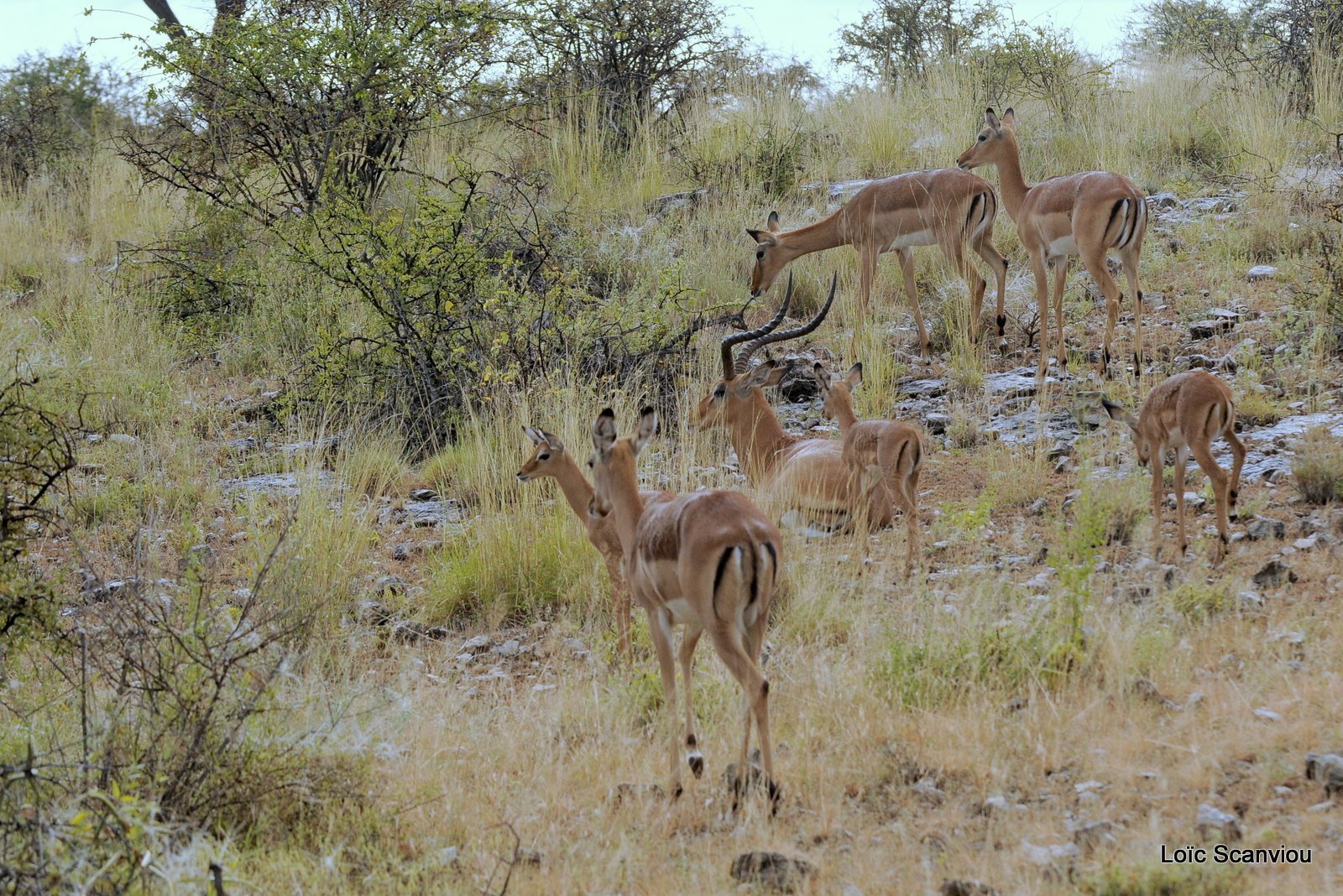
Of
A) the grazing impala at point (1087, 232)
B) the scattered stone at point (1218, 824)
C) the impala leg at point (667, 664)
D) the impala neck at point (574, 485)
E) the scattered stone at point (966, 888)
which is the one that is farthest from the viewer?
the grazing impala at point (1087, 232)

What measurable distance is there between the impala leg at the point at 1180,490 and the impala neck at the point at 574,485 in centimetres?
256

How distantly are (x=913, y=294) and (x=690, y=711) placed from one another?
20.5ft

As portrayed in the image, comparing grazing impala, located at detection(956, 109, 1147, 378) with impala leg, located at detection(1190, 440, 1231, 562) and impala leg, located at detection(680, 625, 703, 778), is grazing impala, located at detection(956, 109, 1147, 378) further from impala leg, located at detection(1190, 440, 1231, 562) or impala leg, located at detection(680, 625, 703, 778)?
impala leg, located at detection(680, 625, 703, 778)

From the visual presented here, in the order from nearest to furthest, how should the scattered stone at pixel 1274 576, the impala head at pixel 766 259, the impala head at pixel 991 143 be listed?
1. the scattered stone at pixel 1274 576
2. the impala head at pixel 991 143
3. the impala head at pixel 766 259

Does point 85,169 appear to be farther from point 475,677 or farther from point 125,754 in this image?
point 125,754

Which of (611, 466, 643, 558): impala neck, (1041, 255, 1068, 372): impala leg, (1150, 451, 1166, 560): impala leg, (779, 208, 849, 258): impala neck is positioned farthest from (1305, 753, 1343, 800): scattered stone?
(779, 208, 849, 258): impala neck

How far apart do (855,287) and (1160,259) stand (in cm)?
231

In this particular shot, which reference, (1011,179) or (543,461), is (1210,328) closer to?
(1011,179)

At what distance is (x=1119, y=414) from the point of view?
6.20 metres

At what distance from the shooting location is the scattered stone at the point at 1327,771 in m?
3.69

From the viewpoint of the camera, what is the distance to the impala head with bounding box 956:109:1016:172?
10023 millimetres

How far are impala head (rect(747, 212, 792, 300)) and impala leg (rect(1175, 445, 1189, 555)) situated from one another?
4788 millimetres

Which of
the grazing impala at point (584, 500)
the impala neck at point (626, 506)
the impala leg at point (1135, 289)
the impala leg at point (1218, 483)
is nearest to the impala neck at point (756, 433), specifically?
the grazing impala at point (584, 500)

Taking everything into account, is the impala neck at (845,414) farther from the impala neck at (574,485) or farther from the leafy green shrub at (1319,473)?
A: the leafy green shrub at (1319,473)
